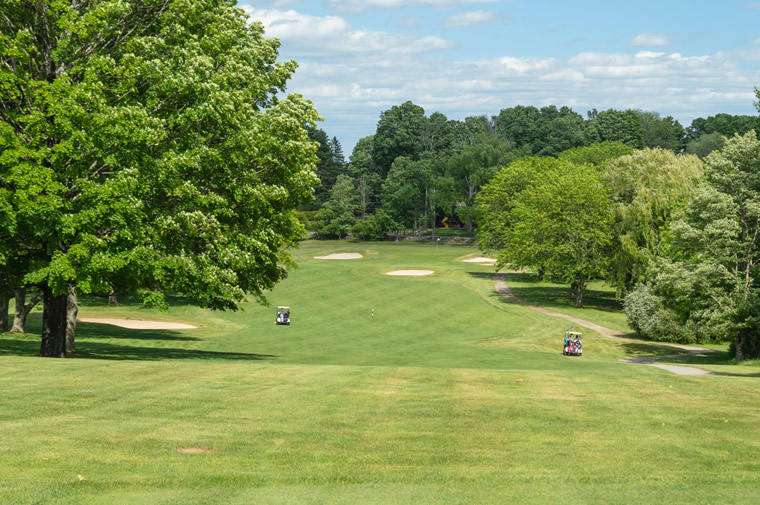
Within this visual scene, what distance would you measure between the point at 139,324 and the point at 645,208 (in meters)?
41.8

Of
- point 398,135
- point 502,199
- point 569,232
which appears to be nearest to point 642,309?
point 569,232

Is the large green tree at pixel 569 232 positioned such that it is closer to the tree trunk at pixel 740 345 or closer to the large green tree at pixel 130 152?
the tree trunk at pixel 740 345

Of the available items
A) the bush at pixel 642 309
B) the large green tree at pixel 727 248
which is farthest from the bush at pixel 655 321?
the large green tree at pixel 727 248

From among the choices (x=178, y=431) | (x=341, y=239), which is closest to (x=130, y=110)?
(x=178, y=431)

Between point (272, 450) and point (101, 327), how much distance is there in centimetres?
3750

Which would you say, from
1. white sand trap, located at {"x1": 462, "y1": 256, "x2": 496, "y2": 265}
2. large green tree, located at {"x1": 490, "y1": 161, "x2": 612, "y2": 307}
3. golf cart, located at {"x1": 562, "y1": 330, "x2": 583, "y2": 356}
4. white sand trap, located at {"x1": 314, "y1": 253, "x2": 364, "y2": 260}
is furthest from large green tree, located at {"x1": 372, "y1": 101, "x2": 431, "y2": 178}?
golf cart, located at {"x1": 562, "y1": 330, "x2": 583, "y2": 356}

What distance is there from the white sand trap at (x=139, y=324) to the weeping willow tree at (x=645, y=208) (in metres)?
36.7

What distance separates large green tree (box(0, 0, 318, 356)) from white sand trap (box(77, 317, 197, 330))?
21.9 m

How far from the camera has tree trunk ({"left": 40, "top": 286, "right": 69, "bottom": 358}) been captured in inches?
1102

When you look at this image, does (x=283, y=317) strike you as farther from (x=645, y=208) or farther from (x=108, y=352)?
(x=645, y=208)

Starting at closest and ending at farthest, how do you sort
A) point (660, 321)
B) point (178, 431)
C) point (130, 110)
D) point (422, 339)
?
1. point (178, 431)
2. point (130, 110)
3. point (422, 339)
4. point (660, 321)

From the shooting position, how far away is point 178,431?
527 inches

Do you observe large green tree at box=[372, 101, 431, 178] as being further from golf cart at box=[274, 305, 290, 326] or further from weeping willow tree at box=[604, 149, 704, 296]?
golf cart at box=[274, 305, 290, 326]

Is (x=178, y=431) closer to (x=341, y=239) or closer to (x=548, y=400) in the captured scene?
(x=548, y=400)
